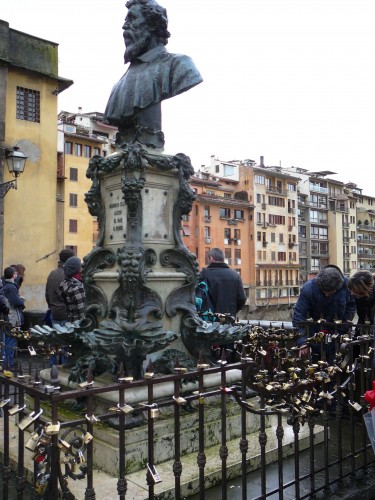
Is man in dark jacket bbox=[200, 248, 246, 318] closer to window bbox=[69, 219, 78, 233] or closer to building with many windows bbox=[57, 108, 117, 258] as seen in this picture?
building with many windows bbox=[57, 108, 117, 258]

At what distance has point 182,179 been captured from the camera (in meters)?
5.63

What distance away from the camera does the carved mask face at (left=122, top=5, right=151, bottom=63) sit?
5816 millimetres

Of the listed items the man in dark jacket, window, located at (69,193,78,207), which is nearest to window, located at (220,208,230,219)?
window, located at (69,193,78,207)

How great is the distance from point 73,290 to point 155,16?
3.67 meters

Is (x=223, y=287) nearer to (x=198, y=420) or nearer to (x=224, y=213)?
(x=198, y=420)

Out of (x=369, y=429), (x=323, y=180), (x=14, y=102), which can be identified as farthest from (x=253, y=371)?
(x=323, y=180)

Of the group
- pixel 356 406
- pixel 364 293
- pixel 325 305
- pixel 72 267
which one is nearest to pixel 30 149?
pixel 72 267

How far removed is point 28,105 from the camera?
19.7m

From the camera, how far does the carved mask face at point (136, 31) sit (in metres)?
5.82

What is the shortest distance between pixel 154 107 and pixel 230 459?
384 cm

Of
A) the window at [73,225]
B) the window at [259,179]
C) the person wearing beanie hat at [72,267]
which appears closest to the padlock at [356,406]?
the person wearing beanie hat at [72,267]

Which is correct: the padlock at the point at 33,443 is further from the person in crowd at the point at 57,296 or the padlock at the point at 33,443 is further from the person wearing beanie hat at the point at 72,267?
the person in crowd at the point at 57,296

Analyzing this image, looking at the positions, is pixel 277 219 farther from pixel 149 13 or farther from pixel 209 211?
pixel 149 13

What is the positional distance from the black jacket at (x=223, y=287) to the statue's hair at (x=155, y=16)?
10.4ft
